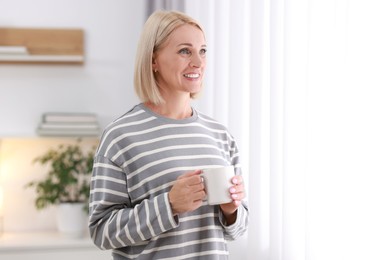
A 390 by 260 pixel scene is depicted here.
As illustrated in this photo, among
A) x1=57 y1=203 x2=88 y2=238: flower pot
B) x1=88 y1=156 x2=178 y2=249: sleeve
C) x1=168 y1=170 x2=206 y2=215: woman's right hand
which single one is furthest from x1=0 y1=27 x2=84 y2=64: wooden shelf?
x1=168 y1=170 x2=206 y2=215: woman's right hand

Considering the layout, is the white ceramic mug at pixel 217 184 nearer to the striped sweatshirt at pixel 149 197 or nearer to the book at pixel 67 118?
the striped sweatshirt at pixel 149 197

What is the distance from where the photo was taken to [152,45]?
139 centimetres

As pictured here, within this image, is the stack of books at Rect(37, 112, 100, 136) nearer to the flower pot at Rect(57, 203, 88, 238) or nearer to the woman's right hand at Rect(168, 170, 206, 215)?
the flower pot at Rect(57, 203, 88, 238)

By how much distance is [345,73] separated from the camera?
1457 millimetres

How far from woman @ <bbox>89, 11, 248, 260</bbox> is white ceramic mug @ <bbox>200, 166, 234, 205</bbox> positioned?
17 mm

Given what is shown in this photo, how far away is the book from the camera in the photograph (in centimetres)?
312

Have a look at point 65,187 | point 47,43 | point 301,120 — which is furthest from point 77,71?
point 301,120

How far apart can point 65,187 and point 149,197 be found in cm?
188

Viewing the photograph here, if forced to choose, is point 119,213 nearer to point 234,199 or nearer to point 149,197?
point 149,197

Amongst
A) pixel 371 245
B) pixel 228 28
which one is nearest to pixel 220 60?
pixel 228 28

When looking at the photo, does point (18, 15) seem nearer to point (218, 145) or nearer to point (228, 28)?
point (228, 28)

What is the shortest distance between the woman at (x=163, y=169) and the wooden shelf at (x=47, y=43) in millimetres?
1863

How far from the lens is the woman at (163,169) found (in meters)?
1.28

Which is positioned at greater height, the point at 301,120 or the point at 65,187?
the point at 301,120
